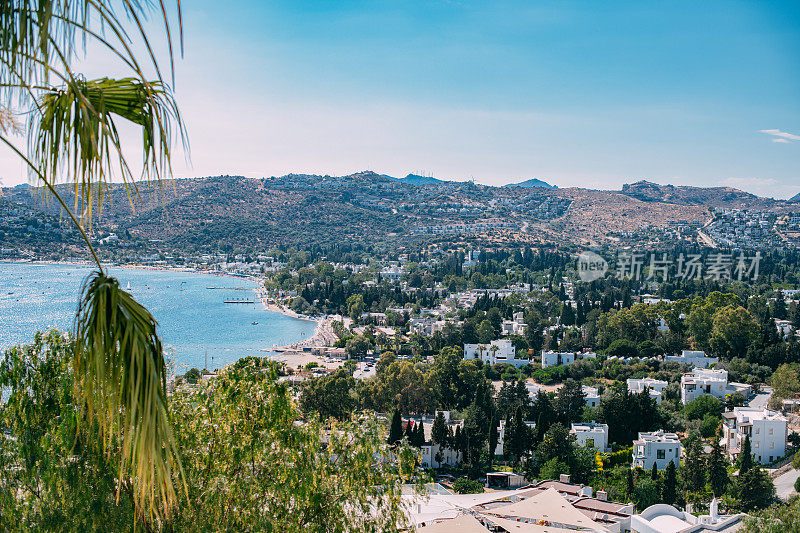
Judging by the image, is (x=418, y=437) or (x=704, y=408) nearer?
(x=418, y=437)

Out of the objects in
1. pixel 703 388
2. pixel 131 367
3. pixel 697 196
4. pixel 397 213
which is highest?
pixel 697 196

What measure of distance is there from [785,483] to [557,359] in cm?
1121

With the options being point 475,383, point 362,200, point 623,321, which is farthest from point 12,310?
point 362,200

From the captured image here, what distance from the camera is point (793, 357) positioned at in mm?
21672

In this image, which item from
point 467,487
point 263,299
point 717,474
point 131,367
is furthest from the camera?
point 263,299

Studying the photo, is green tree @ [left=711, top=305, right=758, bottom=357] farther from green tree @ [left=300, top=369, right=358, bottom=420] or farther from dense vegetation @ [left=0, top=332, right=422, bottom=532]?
dense vegetation @ [left=0, top=332, right=422, bottom=532]

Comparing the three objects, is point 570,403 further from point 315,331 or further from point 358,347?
point 315,331

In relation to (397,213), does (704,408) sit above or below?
below

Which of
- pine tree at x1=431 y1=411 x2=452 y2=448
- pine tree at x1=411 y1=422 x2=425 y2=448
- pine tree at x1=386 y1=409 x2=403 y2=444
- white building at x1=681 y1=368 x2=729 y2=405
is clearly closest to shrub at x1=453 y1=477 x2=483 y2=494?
pine tree at x1=431 y1=411 x2=452 y2=448

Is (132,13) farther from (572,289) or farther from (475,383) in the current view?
(572,289)

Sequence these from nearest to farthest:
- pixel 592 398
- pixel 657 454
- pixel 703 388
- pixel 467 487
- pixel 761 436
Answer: pixel 467 487, pixel 657 454, pixel 761 436, pixel 592 398, pixel 703 388

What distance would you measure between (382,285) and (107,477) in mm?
41438

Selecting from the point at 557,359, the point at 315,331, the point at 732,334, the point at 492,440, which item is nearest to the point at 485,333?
the point at 557,359

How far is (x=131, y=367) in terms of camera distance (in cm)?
119
